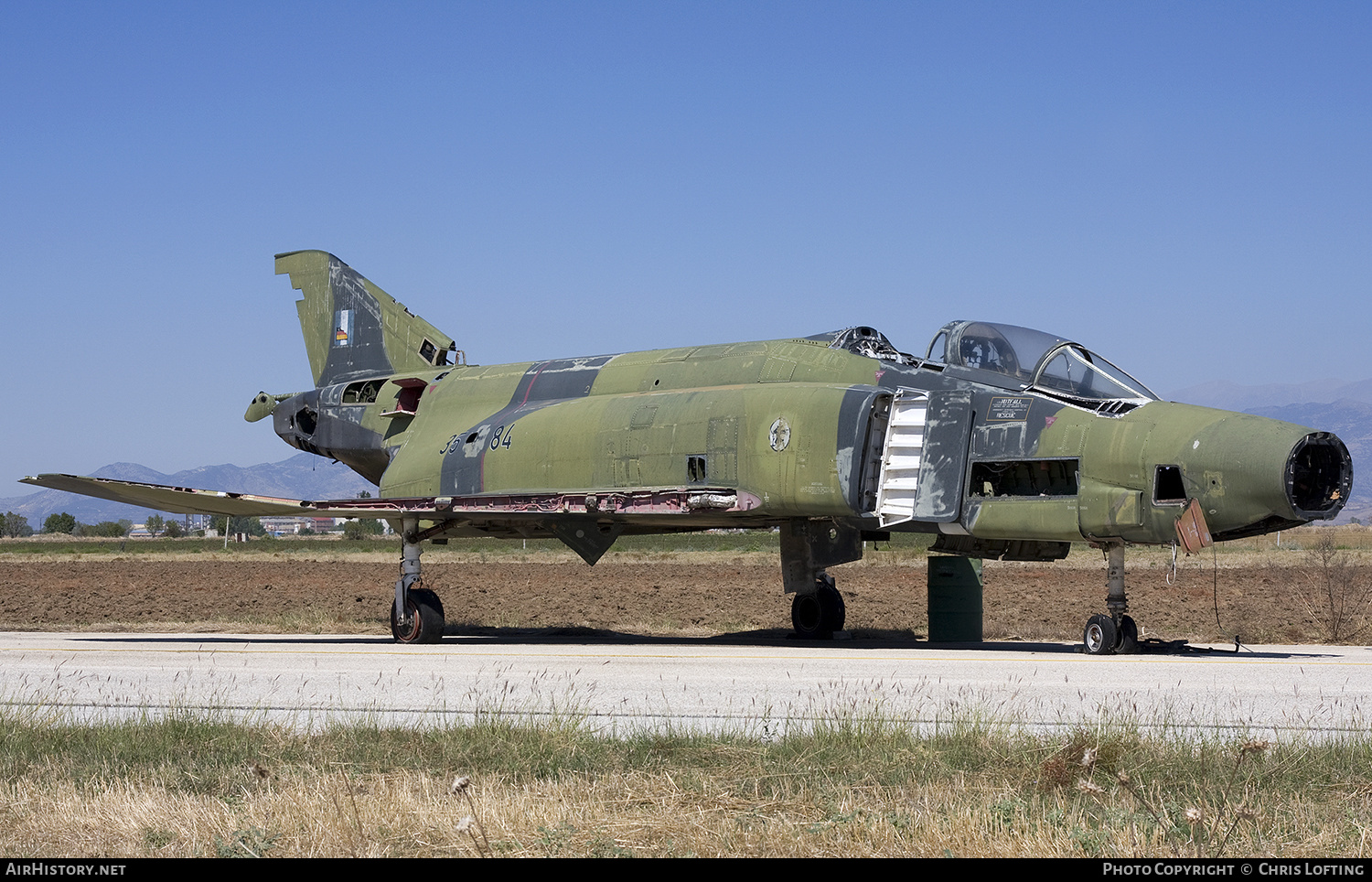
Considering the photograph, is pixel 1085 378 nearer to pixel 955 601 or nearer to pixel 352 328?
pixel 955 601

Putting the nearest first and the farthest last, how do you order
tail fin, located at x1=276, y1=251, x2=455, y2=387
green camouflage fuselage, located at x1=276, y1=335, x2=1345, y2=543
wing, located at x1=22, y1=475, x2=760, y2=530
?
green camouflage fuselage, located at x1=276, y1=335, x2=1345, y2=543 → wing, located at x1=22, y1=475, x2=760, y2=530 → tail fin, located at x1=276, y1=251, x2=455, y2=387

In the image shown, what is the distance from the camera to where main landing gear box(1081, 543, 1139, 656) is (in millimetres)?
13500

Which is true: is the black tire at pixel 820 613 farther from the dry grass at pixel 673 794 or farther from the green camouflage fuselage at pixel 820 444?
the dry grass at pixel 673 794

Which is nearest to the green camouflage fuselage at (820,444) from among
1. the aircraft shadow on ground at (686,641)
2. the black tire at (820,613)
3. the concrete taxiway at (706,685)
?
the concrete taxiway at (706,685)

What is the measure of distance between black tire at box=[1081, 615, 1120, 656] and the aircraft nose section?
7.81ft

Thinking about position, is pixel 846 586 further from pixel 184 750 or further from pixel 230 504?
pixel 184 750

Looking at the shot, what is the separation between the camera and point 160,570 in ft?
138

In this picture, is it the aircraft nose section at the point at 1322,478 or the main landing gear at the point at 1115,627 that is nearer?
the aircraft nose section at the point at 1322,478

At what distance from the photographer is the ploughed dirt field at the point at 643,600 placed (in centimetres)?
2033

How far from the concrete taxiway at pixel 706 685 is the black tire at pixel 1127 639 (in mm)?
333

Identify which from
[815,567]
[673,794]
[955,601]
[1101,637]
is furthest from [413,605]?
[673,794]

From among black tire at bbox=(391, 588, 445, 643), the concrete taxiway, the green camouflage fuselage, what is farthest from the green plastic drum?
black tire at bbox=(391, 588, 445, 643)

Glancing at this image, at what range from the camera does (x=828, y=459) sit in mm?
14461

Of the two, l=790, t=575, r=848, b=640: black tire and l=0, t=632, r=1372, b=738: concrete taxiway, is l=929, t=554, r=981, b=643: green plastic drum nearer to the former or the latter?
l=790, t=575, r=848, b=640: black tire
